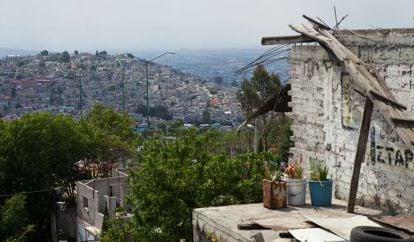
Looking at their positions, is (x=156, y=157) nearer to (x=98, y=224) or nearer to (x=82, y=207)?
(x=98, y=224)

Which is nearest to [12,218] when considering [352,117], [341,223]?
[352,117]

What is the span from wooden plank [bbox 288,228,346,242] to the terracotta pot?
176 centimetres

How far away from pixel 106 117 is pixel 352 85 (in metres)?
34.7

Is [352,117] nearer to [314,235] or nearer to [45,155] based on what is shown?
[314,235]

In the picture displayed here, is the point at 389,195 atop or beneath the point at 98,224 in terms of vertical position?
atop

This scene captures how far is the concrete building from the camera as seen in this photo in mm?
29719

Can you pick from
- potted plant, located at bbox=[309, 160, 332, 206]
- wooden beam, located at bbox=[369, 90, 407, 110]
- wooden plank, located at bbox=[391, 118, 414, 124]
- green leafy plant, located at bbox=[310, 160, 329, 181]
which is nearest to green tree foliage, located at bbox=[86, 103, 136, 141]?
green leafy plant, located at bbox=[310, 160, 329, 181]

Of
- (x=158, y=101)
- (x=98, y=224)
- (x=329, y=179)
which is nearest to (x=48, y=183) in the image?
(x=98, y=224)

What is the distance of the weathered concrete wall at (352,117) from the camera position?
10.4 metres

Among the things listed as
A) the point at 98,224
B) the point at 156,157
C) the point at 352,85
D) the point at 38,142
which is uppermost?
the point at 352,85

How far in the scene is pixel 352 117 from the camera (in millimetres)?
11711

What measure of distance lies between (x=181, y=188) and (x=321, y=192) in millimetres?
4428

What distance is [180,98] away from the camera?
314 feet

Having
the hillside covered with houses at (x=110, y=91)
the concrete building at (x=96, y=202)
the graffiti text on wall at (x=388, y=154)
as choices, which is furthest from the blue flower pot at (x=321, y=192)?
the hillside covered with houses at (x=110, y=91)
